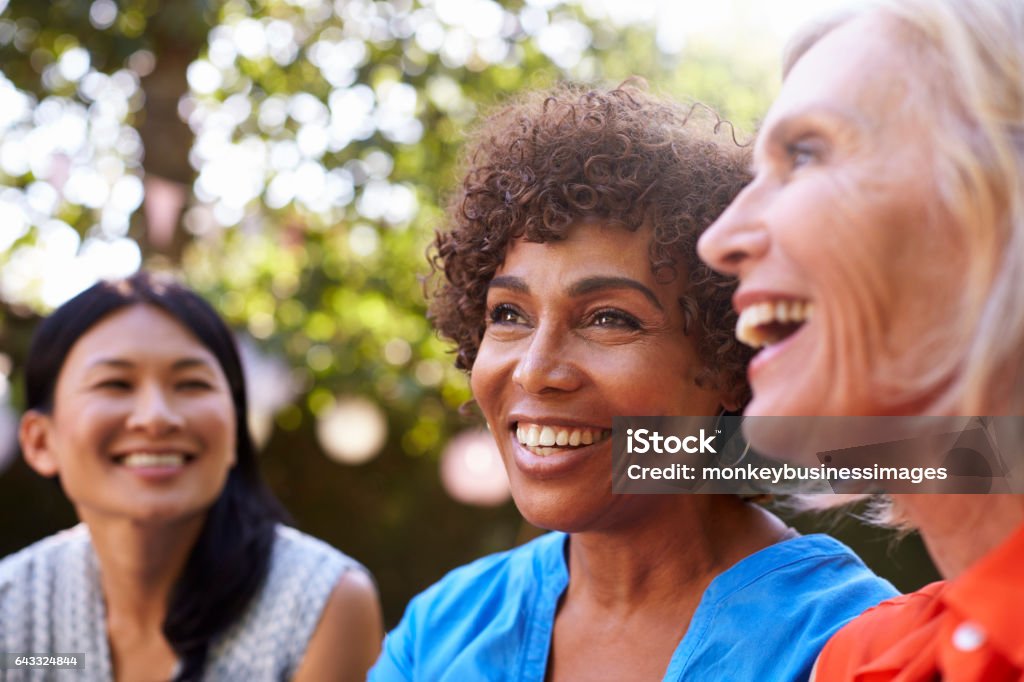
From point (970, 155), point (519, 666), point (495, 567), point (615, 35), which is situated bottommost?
point (519, 666)

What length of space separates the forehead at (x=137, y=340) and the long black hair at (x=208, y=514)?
0.05 feet

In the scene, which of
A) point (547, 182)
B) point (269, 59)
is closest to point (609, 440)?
point (547, 182)

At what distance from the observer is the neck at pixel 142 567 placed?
9.08 ft

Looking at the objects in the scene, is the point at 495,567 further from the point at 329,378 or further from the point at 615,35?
the point at 615,35

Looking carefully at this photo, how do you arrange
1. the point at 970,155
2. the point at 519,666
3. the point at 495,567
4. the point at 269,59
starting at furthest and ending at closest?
the point at 269,59 < the point at 495,567 < the point at 519,666 < the point at 970,155

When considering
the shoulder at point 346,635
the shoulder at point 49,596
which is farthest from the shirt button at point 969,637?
the shoulder at point 49,596

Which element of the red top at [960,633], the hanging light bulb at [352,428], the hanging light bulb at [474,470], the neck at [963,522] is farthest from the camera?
the hanging light bulb at [474,470]

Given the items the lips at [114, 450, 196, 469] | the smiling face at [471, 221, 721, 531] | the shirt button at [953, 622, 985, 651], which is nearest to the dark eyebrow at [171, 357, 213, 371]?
the lips at [114, 450, 196, 469]

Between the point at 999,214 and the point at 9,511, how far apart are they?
4849 mm

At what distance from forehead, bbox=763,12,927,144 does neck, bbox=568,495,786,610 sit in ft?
2.74

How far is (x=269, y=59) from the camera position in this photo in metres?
4.66

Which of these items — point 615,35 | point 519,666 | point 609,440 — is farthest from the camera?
point 615,35

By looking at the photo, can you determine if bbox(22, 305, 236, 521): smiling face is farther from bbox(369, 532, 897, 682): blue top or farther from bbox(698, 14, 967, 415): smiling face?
bbox(698, 14, 967, 415): smiling face

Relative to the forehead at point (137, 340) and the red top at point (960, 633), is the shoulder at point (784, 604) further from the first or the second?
the forehead at point (137, 340)
